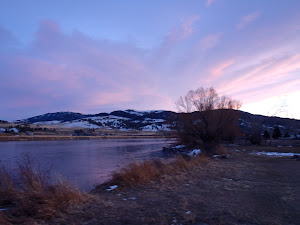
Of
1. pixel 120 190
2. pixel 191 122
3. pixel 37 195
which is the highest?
pixel 191 122

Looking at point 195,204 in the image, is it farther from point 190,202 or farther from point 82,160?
point 82,160

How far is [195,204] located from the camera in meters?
6.80

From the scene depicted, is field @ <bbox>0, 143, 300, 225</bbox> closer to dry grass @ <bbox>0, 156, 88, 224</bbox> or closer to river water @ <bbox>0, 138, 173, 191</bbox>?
dry grass @ <bbox>0, 156, 88, 224</bbox>

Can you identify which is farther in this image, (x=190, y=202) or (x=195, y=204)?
(x=190, y=202)

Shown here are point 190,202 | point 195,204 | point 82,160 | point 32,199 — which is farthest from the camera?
point 82,160

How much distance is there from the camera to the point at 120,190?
356 inches

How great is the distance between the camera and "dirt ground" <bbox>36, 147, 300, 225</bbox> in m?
5.50

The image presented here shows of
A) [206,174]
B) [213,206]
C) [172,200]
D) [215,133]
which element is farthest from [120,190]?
[215,133]

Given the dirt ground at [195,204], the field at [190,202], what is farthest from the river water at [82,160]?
the dirt ground at [195,204]

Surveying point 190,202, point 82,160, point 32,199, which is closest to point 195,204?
point 190,202

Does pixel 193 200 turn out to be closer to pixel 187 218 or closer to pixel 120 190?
pixel 187 218

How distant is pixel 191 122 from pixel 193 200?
88.1 feet

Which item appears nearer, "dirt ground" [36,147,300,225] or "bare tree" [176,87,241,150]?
"dirt ground" [36,147,300,225]

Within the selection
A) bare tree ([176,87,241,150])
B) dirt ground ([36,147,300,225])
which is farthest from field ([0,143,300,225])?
bare tree ([176,87,241,150])
